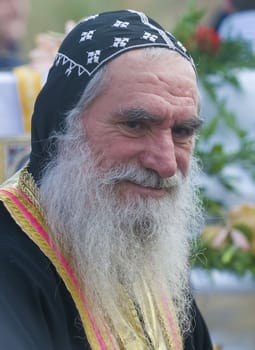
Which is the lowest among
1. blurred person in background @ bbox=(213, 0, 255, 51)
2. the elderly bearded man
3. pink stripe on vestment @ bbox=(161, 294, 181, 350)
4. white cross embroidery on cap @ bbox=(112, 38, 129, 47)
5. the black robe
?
pink stripe on vestment @ bbox=(161, 294, 181, 350)

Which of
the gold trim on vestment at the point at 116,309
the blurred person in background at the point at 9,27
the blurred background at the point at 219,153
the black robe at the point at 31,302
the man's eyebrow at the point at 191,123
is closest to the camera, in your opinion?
the black robe at the point at 31,302

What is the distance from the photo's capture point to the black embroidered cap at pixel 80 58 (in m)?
2.82

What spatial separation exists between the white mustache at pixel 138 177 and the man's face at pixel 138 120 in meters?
0.01

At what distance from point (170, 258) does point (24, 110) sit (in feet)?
5.75

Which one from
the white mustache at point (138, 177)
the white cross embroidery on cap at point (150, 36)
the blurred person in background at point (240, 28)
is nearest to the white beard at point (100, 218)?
the white mustache at point (138, 177)

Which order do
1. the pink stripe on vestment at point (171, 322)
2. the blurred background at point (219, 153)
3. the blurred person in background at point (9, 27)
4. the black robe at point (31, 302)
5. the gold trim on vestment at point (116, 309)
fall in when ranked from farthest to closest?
the blurred person in background at point (9, 27)
the blurred background at point (219, 153)
the pink stripe on vestment at point (171, 322)
the gold trim on vestment at point (116, 309)
the black robe at point (31, 302)

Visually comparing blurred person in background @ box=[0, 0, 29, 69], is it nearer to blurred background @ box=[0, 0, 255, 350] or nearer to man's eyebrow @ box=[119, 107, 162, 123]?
blurred background @ box=[0, 0, 255, 350]

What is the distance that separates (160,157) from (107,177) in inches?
6.3

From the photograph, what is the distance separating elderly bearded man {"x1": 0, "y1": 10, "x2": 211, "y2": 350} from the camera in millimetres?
2760

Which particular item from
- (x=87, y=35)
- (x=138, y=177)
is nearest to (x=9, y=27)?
(x=87, y=35)

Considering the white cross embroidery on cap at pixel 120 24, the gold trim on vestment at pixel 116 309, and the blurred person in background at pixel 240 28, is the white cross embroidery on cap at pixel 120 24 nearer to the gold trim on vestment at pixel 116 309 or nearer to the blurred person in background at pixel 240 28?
the gold trim on vestment at pixel 116 309

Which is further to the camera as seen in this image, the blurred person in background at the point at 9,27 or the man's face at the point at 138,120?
the blurred person in background at the point at 9,27

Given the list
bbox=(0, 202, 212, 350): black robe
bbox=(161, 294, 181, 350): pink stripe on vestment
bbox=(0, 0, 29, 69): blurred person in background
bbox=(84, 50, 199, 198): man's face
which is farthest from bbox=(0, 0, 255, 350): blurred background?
bbox=(0, 202, 212, 350): black robe

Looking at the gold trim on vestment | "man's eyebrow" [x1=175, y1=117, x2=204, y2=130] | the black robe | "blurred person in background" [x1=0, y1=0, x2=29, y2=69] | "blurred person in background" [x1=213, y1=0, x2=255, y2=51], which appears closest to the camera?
the black robe
